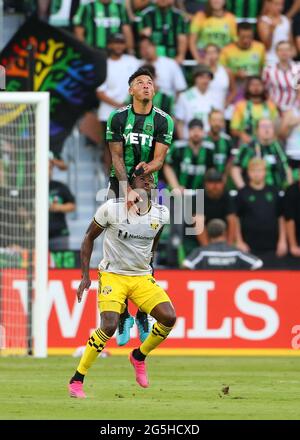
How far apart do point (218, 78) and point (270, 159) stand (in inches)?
67.8

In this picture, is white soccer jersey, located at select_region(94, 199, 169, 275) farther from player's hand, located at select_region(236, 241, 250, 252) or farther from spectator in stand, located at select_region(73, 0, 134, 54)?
spectator in stand, located at select_region(73, 0, 134, 54)

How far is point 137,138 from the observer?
12336mm

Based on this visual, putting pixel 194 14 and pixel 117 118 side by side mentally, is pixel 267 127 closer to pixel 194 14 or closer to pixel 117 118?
pixel 194 14

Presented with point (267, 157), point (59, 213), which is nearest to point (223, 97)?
point (267, 157)

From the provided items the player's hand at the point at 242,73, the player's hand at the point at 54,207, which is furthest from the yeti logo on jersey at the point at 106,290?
the player's hand at the point at 242,73

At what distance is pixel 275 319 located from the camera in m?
17.9

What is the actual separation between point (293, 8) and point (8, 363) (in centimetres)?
978

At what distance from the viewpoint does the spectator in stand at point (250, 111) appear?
68.1ft

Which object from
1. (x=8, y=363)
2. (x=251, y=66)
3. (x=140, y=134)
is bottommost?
(x=8, y=363)

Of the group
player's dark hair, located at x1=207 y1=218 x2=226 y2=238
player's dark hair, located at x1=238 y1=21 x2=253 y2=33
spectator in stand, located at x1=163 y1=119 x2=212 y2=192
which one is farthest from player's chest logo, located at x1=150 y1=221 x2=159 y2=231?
player's dark hair, located at x1=238 y1=21 x2=253 y2=33

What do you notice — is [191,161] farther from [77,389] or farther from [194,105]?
[77,389]

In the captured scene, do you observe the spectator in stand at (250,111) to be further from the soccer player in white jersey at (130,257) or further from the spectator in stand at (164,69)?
the soccer player in white jersey at (130,257)

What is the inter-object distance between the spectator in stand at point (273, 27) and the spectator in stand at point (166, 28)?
1430mm
